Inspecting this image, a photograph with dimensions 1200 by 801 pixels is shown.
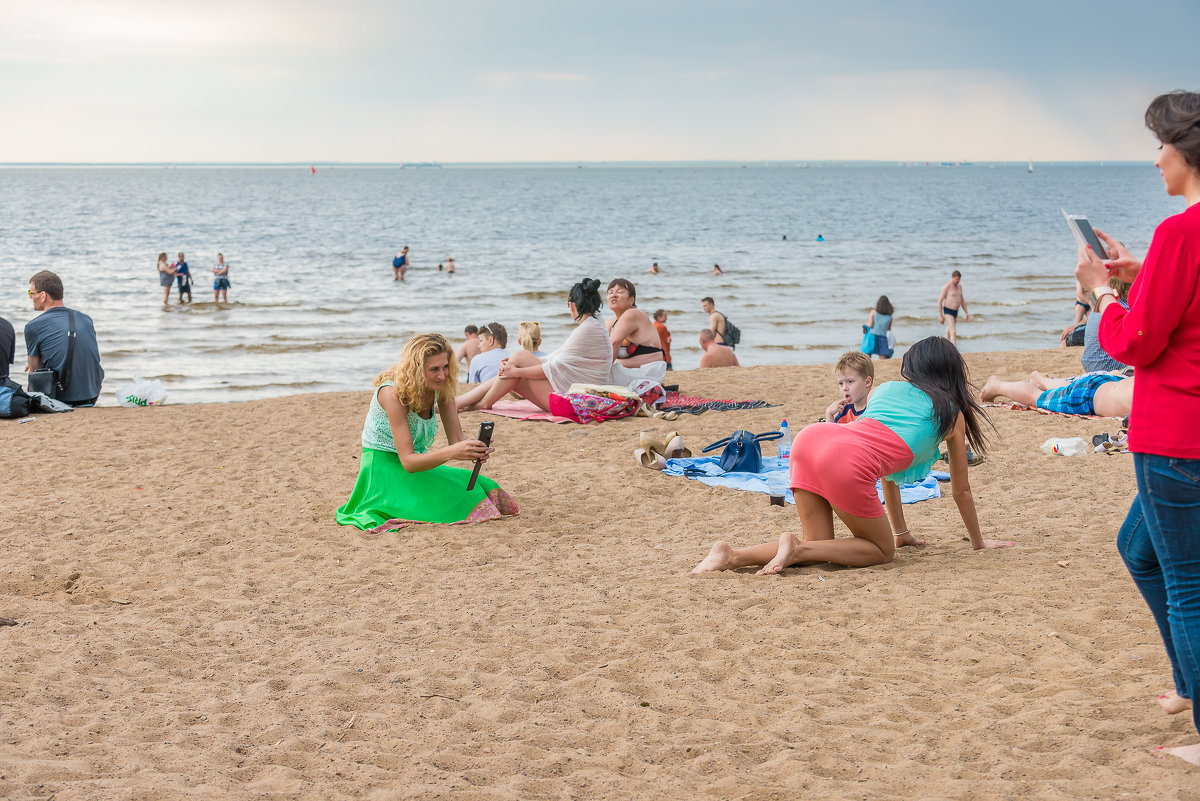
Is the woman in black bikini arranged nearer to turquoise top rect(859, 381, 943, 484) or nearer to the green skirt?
the green skirt

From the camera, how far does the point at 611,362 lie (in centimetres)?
942

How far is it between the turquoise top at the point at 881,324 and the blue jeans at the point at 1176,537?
12415 millimetres

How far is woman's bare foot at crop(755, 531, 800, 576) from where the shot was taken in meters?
4.67

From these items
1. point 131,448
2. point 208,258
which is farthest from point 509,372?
point 208,258

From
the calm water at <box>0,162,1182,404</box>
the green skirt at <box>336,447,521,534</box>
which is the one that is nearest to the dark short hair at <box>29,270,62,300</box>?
the calm water at <box>0,162,1182,404</box>

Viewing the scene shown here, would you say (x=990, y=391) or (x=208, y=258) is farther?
(x=208, y=258)

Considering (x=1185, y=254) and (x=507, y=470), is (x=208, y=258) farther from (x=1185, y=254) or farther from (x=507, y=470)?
(x=1185, y=254)

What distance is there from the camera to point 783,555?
466cm

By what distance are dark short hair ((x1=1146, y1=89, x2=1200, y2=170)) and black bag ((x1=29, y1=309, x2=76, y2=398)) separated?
9.93 m

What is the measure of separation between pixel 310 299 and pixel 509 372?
52.0ft

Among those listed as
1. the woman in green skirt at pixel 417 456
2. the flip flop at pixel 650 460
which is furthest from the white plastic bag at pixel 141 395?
the flip flop at pixel 650 460

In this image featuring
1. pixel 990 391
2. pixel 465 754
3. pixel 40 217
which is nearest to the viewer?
pixel 465 754

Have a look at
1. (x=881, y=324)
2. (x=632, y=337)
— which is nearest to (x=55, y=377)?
(x=632, y=337)

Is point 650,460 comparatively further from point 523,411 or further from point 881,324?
point 881,324
